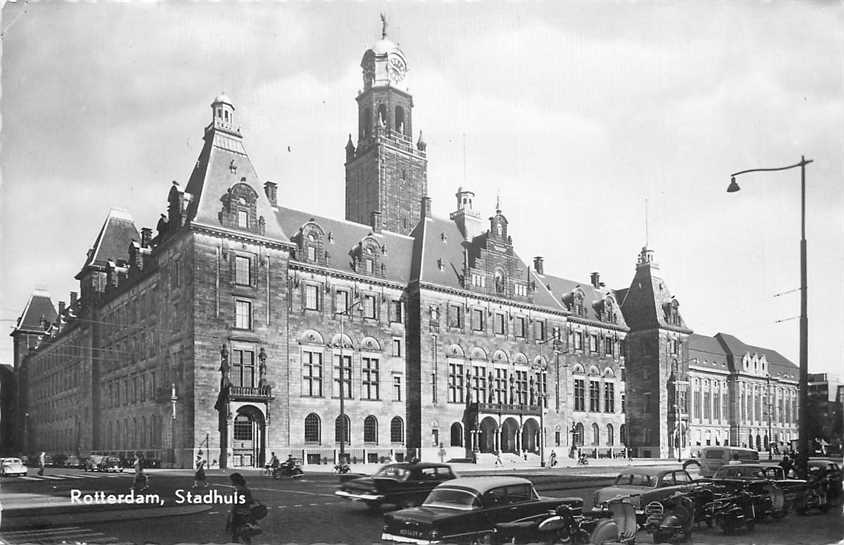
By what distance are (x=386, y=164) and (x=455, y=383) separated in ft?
75.1

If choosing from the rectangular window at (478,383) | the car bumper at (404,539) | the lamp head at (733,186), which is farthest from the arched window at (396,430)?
the car bumper at (404,539)

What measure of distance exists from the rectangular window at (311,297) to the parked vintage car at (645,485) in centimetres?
2712

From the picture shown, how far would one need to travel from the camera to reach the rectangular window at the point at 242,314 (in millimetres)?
37062

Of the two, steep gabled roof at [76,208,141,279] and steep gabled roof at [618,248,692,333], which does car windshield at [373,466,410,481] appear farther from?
steep gabled roof at [618,248,692,333]

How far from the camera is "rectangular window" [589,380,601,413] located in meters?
62.1

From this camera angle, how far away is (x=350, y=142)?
66750mm

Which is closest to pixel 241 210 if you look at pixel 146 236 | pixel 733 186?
pixel 146 236

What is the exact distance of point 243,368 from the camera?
124 feet

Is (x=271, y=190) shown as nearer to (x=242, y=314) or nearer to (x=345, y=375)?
(x=242, y=314)

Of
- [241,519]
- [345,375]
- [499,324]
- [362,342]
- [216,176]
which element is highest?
[216,176]

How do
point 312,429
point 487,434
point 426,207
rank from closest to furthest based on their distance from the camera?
point 312,429 < point 487,434 < point 426,207

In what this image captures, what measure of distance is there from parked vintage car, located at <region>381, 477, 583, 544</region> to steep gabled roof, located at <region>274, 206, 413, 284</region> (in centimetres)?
3123

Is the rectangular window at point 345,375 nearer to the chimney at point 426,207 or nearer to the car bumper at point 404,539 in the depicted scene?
the chimney at point 426,207

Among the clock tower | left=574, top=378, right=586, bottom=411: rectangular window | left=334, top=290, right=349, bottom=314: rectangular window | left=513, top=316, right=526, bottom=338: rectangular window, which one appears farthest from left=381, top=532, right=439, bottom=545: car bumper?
the clock tower
